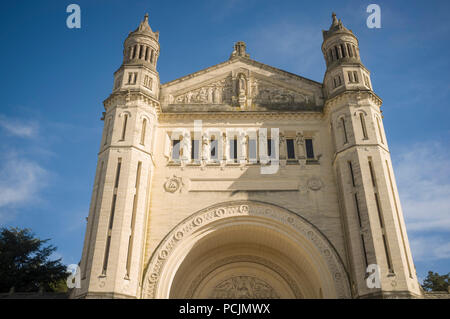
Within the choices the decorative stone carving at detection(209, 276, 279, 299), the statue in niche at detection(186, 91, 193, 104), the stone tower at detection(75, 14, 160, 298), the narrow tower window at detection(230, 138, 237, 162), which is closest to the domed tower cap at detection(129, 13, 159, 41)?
the stone tower at detection(75, 14, 160, 298)

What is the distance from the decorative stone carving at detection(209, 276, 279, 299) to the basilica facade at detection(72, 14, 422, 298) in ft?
0.19

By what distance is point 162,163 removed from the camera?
784 inches

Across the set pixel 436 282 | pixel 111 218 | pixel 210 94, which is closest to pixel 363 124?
pixel 210 94

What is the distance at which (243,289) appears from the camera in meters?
20.2

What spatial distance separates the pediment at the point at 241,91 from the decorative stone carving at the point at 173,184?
449 centimetres

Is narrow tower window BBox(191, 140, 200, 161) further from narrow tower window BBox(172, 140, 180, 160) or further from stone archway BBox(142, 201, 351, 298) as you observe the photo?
stone archway BBox(142, 201, 351, 298)

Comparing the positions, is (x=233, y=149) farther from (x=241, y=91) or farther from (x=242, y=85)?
(x=242, y=85)

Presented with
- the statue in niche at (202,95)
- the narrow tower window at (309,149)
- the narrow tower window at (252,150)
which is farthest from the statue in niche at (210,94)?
the narrow tower window at (309,149)

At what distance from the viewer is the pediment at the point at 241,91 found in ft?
70.9

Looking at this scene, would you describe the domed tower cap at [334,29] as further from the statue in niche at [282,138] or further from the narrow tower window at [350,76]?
the statue in niche at [282,138]

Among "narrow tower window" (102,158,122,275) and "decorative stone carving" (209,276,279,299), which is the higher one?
"narrow tower window" (102,158,122,275)

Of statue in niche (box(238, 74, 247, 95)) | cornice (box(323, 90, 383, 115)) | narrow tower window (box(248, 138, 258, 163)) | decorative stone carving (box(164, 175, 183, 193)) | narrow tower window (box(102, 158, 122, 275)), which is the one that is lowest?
narrow tower window (box(102, 158, 122, 275))

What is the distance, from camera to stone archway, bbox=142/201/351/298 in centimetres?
1697
